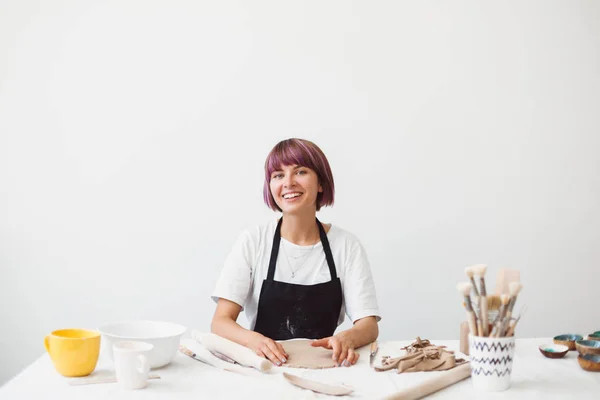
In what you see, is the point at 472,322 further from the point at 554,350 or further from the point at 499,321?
the point at 554,350

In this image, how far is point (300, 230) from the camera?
2.36m

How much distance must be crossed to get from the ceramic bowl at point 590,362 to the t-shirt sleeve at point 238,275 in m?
1.08

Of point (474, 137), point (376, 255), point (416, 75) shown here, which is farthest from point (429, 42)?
point (376, 255)

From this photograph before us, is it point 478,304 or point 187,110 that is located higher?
point 187,110

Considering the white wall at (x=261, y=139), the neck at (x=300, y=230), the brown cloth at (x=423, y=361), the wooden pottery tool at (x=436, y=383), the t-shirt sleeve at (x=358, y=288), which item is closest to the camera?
the wooden pottery tool at (x=436, y=383)

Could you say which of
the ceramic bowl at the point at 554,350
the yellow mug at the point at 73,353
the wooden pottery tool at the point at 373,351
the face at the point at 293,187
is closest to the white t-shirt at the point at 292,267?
the face at the point at 293,187

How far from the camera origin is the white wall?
10.4ft

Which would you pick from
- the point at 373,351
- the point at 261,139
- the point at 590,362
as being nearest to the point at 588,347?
the point at 590,362

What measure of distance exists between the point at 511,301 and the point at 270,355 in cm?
65

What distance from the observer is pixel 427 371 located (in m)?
1.65

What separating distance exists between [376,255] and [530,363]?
5.07 feet

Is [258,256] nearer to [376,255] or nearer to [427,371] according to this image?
[427,371]

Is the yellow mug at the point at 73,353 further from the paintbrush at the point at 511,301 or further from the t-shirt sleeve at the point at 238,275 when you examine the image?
the paintbrush at the point at 511,301

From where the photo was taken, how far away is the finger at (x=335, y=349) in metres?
1.74
